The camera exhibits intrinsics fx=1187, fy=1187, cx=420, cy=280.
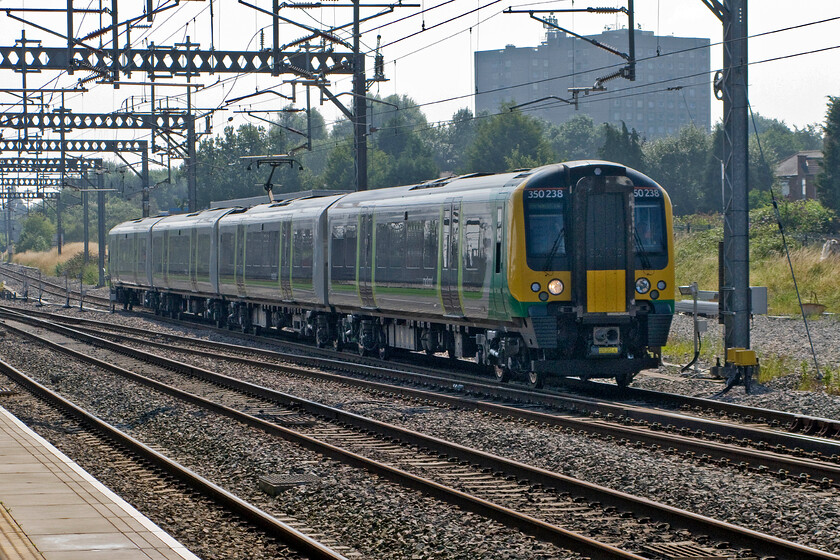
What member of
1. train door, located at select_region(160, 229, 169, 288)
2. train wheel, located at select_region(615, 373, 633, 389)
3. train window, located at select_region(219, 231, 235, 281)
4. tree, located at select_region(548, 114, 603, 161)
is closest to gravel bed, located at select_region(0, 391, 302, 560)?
train wheel, located at select_region(615, 373, 633, 389)

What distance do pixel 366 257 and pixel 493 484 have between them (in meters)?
12.5

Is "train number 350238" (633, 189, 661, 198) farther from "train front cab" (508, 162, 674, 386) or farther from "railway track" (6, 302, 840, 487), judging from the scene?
"railway track" (6, 302, 840, 487)

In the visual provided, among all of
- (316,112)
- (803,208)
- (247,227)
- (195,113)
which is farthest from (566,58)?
(247,227)

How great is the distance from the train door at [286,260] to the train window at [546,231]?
11.4m

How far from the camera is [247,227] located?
3111 centimetres

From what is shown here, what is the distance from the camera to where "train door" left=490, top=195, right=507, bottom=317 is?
17.4m

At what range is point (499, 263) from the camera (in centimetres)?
1761

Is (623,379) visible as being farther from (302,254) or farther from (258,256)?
(258,256)

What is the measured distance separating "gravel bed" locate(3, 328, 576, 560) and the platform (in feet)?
2.77

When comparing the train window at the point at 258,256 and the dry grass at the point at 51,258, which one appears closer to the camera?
the train window at the point at 258,256

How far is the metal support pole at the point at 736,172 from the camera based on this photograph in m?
18.0

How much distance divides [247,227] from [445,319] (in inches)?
489

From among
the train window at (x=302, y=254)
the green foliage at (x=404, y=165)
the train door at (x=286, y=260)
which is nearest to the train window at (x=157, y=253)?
the train door at (x=286, y=260)

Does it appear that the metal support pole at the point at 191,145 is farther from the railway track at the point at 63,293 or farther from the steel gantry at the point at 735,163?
the steel gantry at the point at 735,163
